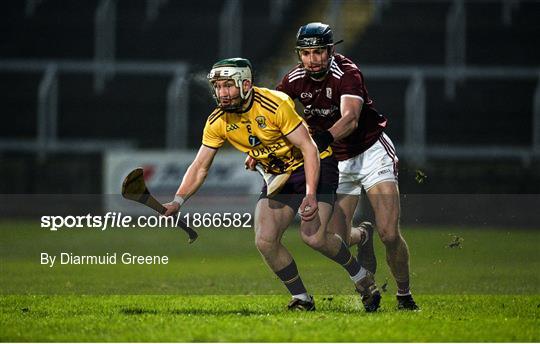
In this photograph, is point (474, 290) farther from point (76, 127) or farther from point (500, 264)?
point (76, 127)

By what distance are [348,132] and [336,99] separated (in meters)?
0.39

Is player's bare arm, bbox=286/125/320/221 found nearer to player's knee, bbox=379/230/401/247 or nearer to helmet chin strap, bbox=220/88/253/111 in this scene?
helmet chin strap, bbox=220/88/253/111

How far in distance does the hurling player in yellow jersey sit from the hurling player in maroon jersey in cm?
29

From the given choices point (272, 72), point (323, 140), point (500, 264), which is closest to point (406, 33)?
point (272, 72)

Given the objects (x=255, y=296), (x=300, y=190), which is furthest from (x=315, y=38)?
(x=255, y=296)

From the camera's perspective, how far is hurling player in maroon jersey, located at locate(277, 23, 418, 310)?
29.8 feet

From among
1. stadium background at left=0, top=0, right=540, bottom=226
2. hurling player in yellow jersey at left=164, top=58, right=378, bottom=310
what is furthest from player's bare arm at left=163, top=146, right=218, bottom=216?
stadium background at left=0, top=0, right=540, bottom=226

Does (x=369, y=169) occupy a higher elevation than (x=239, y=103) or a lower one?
lower

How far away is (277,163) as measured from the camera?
9109 mm

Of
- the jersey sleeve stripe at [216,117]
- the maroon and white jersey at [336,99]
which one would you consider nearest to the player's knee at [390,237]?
the maroon and white jersey at [336,99]

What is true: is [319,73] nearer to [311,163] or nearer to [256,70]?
[311,163]

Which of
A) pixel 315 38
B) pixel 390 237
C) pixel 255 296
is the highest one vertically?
pixel 315 38

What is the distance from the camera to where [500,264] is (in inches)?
436

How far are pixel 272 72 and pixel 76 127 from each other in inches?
164
